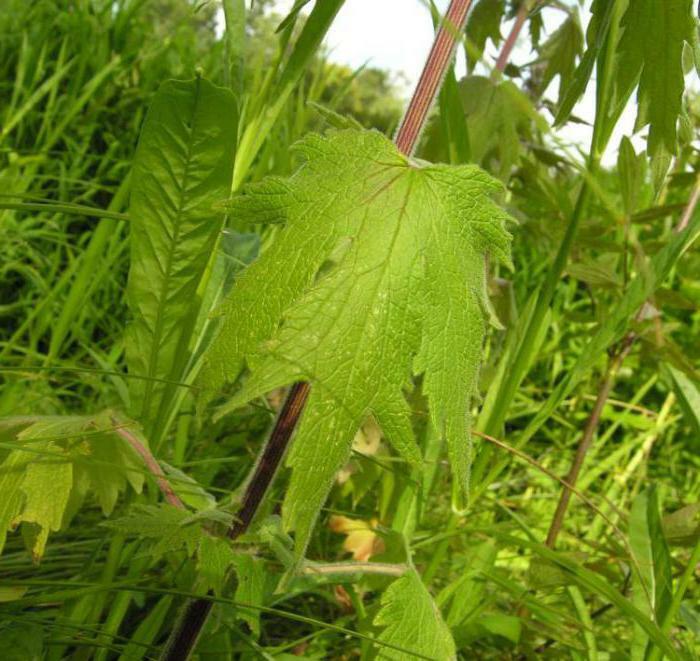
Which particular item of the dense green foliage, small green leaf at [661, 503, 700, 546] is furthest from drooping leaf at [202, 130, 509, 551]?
small green leaf at [661, 503, 700, 546]

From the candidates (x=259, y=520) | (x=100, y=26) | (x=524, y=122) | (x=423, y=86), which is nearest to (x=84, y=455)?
(x=259, y=520)

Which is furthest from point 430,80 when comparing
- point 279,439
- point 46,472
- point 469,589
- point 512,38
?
point 512,38

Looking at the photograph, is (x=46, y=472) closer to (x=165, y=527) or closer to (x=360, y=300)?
(x=165, y=527)

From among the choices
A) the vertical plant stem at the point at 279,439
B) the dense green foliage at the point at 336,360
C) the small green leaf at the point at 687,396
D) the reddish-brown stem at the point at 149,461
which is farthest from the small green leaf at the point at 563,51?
the reddish-brown stem at the point at 149,461

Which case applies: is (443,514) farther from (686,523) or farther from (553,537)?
(686,523)

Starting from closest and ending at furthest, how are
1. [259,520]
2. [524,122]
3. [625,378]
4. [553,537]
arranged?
1. [259,520]
2. [553,537]
3. [524,122]
4. [625,378]

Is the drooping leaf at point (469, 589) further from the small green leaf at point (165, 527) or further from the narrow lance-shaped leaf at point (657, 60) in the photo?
the narrow lance-shaped leaf at point (657, 60)
